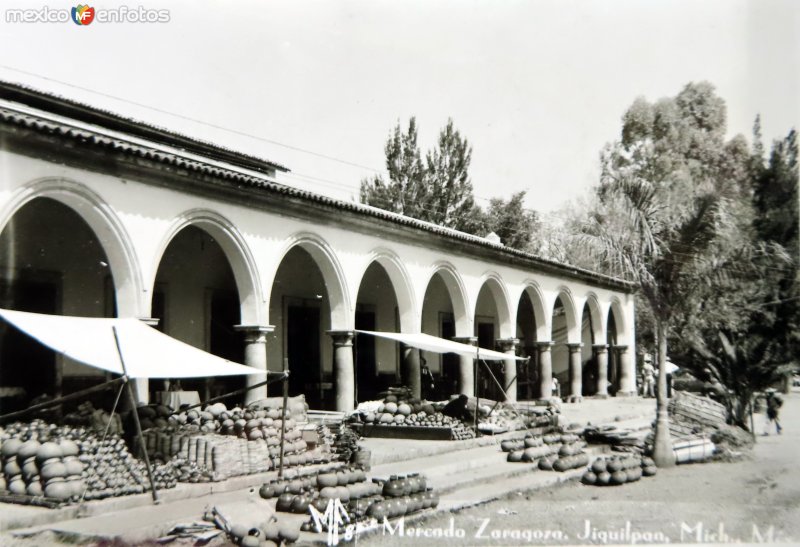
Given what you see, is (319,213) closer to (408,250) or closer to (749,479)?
(408,250)

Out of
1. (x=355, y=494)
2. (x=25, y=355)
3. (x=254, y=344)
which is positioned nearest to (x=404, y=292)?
(x=254, y=344)

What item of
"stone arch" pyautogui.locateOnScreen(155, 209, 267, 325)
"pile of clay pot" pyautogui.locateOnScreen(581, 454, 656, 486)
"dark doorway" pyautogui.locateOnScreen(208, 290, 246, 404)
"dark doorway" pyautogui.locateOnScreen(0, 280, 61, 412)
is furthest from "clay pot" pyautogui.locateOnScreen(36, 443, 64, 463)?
"pile of clay pot" pyautogui.locateOnScreen(581, 454, 656, 486)

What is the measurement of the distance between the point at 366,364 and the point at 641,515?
37.6 ft

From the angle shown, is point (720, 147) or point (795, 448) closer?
point (795, 448)

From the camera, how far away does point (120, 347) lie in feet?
26.0

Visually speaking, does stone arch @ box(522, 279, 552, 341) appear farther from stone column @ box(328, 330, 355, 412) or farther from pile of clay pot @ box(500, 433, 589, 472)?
stone column @ box(328, 330, 355, 412)

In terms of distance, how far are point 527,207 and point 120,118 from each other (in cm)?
2692

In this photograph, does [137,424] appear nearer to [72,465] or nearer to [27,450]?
[72,465]

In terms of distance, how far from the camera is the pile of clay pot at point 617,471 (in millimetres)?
10680

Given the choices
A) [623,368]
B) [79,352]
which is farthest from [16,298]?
[623,368]

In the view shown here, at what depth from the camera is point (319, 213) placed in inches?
555

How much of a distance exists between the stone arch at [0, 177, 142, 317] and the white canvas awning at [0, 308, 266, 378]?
4.89 feet

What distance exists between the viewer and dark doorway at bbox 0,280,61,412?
11.4m

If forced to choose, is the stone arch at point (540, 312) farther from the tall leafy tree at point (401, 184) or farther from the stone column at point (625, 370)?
the tall leafy tree at point (401, 184)
